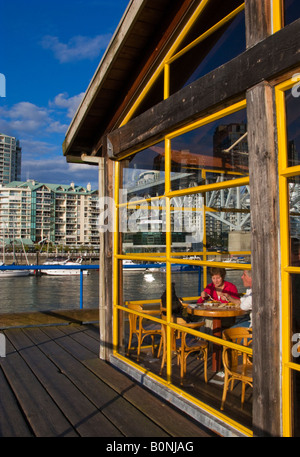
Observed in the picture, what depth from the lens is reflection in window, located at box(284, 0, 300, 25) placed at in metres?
2.32

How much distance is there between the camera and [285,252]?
225 centimetres

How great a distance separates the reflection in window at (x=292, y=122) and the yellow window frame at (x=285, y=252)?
31 mm

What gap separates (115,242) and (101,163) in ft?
3.16

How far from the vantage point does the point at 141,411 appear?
3.13 metres

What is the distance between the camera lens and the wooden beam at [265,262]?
88.0 inches

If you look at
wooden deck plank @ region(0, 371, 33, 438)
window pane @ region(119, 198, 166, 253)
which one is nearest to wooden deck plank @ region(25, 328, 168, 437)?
wooden deck plank @ region(0, 371, 33, 438)

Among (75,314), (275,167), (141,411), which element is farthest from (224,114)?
(75,314)

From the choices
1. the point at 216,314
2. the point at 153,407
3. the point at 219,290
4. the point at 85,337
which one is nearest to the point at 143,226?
the point at 219,290

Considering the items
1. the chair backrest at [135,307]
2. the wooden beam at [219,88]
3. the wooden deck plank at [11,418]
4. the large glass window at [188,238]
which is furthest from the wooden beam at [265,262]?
the chair backrest at [135,307]

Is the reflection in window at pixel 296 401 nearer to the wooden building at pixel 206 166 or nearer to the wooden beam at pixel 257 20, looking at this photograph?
the wooden building at pixel 206 166

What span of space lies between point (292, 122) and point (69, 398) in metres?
2.72

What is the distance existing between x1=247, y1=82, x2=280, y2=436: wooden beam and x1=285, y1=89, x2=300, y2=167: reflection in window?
9 centimetres

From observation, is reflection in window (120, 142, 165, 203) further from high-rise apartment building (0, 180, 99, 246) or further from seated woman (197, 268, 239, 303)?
high-rise apartment building (0, 180, 99, 246)

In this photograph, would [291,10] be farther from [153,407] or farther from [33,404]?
[33,404]
